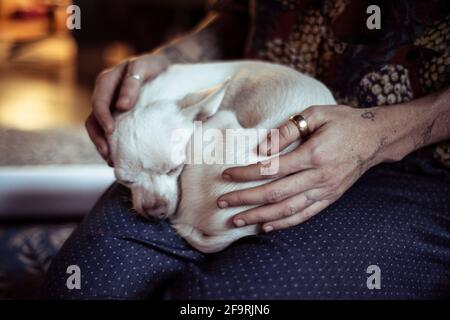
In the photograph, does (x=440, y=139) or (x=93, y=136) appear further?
(x=93, y=136)

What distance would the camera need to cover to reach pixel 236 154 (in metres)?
0.90

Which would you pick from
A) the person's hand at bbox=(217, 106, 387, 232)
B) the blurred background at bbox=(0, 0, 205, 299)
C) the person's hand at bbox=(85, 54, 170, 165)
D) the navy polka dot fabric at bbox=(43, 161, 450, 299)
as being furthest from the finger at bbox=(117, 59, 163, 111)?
the blurred background at bbox=(0, 0, 205, 299)

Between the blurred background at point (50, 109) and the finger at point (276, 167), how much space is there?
92 centimetres

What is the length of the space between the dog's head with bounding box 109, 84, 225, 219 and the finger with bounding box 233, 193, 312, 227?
0.21 metres

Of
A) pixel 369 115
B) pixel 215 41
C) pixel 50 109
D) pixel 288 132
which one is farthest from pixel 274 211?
pixel 50 109

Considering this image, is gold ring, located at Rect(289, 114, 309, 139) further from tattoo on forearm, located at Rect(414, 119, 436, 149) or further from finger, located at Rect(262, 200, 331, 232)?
tattoo on forearm, located at Rect(414, 119, 436, 149)

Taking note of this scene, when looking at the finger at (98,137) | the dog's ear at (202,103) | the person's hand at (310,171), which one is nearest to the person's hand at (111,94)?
the finger at (98,137)

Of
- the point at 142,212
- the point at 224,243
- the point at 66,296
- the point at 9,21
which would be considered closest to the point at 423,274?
the point at 224,243

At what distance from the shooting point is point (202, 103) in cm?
102

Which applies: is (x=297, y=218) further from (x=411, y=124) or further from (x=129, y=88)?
(x=129, y=88)

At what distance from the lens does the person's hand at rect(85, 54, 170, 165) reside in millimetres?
1090

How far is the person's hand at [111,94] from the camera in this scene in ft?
3.58

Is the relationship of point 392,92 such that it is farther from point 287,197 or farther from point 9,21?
point 9,21

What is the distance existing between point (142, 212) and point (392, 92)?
546 mm
